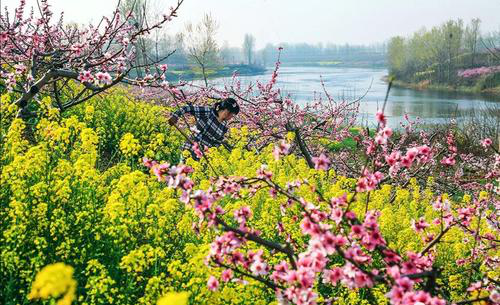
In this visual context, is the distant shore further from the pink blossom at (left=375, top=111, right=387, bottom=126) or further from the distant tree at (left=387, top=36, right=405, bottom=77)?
the pink blossom at (left=375, top=111, right=387, bottom=126)

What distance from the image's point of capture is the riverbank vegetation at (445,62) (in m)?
53.9

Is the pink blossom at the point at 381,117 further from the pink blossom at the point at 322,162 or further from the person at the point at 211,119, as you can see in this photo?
the person at the point at 211,119

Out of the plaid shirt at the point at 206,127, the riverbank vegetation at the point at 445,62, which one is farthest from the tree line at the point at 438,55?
the plaid shirt at the point at 206,127

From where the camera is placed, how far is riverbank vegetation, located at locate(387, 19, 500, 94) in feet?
177

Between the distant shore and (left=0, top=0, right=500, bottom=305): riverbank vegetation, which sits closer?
(left=0, top=0, right=500, bottom=305): riverbank vegetation

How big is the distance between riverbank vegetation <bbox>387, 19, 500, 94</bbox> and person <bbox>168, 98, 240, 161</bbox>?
46.5 m

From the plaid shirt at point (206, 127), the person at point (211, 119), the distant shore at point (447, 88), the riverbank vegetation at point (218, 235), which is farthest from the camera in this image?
the distant shore at point (447, 88)

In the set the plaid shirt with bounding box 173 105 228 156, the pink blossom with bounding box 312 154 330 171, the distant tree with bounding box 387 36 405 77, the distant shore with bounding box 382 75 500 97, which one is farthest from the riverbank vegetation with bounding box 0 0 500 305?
the distant tree with bounding box 387 36 405 77

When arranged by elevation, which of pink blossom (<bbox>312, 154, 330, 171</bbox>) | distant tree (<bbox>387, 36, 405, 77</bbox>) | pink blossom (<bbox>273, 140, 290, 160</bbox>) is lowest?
pink blossom (<bbox>312, 154, 330, 171</bbox>)

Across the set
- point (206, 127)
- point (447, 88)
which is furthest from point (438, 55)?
point (206, 127)

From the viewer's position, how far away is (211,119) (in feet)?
25.4

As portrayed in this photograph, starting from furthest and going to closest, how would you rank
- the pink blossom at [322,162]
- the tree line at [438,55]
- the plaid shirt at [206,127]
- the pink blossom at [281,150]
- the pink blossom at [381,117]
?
the tree line at [438,55] → the plaid shirt at [206,127] → the pink blossom at [281,150] → the pink blossom at [322,162] → the pink blossom at [381,117]

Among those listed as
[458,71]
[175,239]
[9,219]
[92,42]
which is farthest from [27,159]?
[458,71]

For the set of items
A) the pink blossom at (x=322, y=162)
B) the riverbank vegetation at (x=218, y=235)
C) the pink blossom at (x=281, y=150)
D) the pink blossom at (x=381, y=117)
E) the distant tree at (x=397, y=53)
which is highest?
the distant tree at (x=397, y=53)
